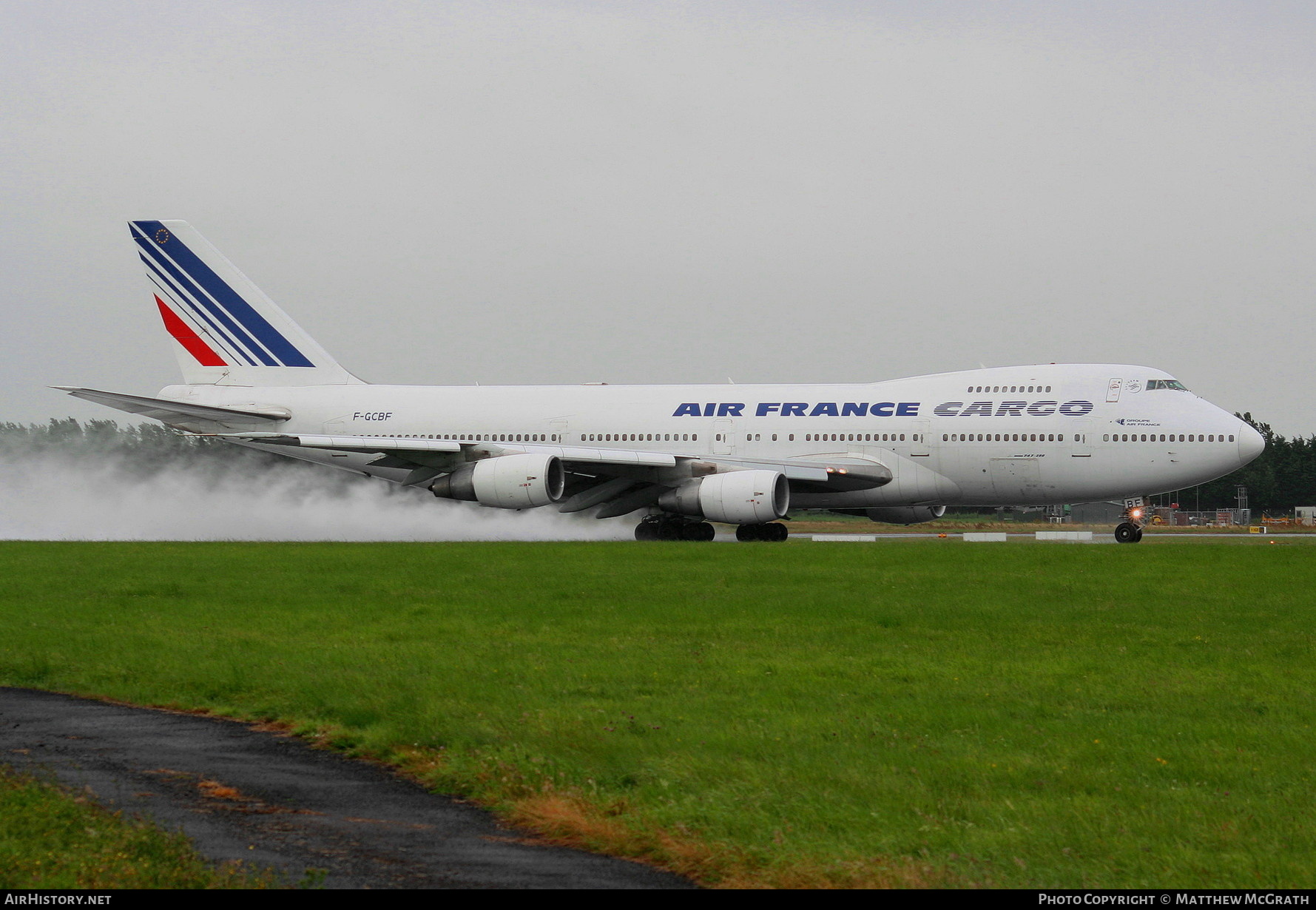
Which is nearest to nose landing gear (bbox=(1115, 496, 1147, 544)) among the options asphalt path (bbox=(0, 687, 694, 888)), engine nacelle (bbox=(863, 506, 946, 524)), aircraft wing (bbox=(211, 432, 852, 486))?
engine nacelle (bbox=(863, 506, 946, 524))

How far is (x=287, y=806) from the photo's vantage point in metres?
8.07

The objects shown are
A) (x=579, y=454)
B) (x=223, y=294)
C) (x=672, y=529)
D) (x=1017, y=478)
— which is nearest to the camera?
(x=1017, y=478)

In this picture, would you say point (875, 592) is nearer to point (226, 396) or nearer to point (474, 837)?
point (474, 837)

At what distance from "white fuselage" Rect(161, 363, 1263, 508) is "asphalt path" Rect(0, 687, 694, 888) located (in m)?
25.1

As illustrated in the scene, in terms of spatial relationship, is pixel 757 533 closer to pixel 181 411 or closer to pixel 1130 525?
pixel 1130 525

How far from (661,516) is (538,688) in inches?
980

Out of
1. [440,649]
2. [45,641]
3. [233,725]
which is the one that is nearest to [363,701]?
[233,725]

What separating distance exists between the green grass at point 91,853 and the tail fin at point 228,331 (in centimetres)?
3402

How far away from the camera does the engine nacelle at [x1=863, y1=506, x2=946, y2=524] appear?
120 feet

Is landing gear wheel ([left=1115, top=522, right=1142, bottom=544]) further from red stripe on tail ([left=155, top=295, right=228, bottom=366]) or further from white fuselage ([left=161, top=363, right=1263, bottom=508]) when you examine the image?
red stripe on tail ([left=155, top=295, right=228, bottom=366])

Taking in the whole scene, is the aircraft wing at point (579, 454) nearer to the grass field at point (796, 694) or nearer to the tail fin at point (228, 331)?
the tail fin at point (228, 331)

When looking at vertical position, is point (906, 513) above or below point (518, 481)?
below

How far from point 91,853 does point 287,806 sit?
155 cm

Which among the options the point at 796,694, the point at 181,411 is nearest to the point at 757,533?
the point at 181,411
